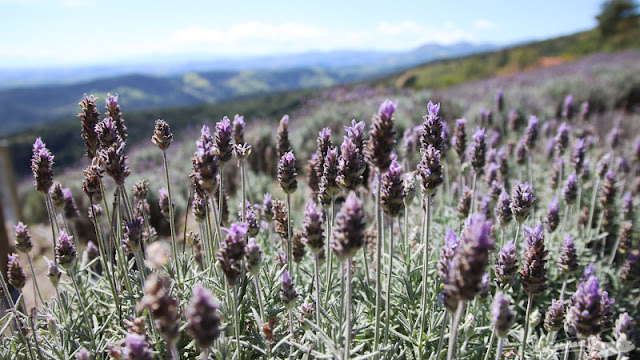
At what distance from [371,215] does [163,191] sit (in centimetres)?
231

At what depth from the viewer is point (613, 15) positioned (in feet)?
143

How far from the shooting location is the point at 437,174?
78.7 inches

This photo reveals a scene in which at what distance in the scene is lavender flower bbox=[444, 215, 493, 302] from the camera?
126 cm

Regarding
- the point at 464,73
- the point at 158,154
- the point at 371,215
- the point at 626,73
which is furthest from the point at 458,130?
the point at 464,73

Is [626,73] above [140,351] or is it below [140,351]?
above

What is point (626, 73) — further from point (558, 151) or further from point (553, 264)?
point (553, 264)

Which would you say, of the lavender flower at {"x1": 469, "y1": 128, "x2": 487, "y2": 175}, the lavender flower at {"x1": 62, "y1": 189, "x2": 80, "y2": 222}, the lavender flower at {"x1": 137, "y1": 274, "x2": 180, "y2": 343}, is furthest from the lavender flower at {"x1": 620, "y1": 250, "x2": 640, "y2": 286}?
the lavender flower at {"x1": 62, "y1": 189, "x2": 80, "y2": 222}

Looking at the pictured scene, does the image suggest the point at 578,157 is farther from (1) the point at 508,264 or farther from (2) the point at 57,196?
(2) the point at 57,196

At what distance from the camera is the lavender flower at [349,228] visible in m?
1.44

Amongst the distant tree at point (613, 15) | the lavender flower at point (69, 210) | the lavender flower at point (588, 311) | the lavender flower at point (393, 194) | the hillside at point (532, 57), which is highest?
the distant tree at point (613, 15)

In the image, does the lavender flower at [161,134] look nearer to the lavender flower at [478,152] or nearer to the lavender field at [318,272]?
the lavender field at [318,272]

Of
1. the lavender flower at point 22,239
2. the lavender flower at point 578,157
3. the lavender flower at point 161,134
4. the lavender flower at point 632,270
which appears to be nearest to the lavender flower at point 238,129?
the lavender flower at point 161,134

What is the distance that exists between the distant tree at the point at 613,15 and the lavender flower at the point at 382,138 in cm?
5370

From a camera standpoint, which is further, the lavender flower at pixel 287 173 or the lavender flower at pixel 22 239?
the lavender flower at pixel 22 239
